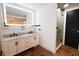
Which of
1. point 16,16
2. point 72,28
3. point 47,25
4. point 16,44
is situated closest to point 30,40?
point 16,44

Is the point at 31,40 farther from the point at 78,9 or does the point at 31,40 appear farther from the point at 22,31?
the point at 78,9

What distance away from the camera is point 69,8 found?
8.55 feet

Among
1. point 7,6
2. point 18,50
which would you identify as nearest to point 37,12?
point 7,6

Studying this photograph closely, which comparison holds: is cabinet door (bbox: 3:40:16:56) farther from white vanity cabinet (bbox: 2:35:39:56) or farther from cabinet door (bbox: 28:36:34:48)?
cabinet door (bbox: 28:36:34:48)

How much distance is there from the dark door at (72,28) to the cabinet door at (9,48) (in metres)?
2.24

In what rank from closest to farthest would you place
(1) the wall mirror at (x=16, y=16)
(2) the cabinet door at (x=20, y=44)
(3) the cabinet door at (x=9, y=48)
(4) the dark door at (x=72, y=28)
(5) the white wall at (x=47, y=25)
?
(3) the cabinet door at (x=9, y=48)
(2) the cabinet door at (x=20, y=44)
(1) the wall mirror at (x=16, y=16)
(5) the white wall at (x=47, y=25)
(4) the dark door at (x=72, y=28)

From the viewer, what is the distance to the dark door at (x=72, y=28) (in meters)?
2.54

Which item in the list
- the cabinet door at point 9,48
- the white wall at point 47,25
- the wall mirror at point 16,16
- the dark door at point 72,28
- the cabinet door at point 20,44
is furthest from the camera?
the dark door at point 72,28

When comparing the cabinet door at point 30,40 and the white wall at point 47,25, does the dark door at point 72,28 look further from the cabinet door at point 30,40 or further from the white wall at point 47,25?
the cabinet door at point 30,40

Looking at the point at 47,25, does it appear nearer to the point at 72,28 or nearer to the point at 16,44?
the point at 72,28

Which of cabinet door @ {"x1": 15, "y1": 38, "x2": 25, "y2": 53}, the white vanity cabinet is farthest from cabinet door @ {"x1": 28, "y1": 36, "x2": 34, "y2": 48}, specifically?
cabinet door @ {"x1": 15, "y1": 38, "x2": 25, "y2": 53}

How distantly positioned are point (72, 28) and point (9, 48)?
95.9 inches

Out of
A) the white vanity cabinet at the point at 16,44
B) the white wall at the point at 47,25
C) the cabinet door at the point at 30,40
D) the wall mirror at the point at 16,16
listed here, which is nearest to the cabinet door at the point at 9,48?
the white vanity cabinet at the point at 16,44

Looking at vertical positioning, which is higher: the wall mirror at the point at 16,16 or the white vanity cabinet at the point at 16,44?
the wall mirror at the point at 16,16
